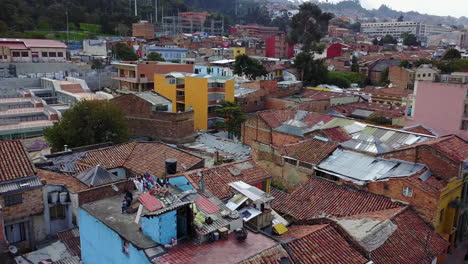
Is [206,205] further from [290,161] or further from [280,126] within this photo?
[280,126]

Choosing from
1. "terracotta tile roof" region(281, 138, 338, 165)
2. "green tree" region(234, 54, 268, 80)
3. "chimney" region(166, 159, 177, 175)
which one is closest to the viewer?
"chimney" region(166, 159, 177, 175)

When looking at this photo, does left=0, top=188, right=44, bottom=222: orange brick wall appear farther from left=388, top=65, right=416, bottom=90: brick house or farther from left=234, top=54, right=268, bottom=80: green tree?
left=388, top=65, right=416, bottom=90: brick house

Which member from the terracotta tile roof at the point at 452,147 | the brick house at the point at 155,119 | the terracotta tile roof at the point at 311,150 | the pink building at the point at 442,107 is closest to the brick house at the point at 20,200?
the terracotta tile roof at the point at 311,150

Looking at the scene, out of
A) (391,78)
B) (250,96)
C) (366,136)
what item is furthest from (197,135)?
(391,78)

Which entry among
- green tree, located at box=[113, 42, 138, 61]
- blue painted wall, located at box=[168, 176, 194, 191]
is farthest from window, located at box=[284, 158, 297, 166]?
green tree, located at box=[113, 42, 138, 61]

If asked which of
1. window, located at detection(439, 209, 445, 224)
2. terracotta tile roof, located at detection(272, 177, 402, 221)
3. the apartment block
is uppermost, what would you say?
the apartment block

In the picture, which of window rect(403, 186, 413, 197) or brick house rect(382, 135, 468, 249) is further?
window rect(403, 186, 413, 197)
